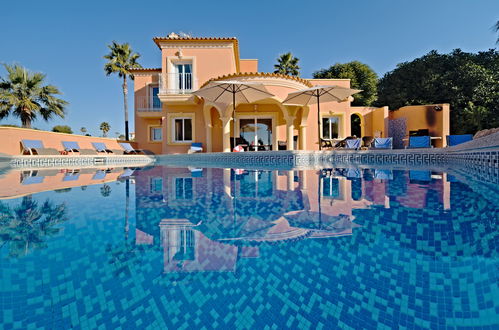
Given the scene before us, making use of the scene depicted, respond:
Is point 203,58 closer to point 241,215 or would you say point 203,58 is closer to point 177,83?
point 177,83

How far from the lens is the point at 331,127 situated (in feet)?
58.5

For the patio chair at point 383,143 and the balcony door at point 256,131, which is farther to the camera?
the balcony door at point 256,131

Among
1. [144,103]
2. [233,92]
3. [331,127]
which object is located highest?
[144,103]

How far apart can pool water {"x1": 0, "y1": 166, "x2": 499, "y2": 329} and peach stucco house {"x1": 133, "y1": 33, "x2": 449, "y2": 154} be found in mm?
10336

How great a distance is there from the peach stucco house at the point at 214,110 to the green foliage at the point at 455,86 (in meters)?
8.01

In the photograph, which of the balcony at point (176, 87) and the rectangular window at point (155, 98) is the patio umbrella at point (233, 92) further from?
the rectangular window at point (155, 98)

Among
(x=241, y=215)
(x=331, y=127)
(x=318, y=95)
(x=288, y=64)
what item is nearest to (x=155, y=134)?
(x=318, y=95)

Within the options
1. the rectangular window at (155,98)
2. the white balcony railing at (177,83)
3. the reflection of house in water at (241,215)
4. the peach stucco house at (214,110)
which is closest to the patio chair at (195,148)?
the peach stucco house at (214,110)

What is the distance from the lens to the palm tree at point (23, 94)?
17422mm

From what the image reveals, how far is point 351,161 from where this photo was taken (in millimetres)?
10625

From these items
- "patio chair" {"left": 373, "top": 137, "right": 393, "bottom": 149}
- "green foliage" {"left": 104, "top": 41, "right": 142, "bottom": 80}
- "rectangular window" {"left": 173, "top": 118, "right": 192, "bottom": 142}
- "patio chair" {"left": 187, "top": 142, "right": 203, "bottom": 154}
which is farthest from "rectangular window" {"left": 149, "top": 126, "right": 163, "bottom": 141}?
"patio chair" {"left": 373, "top": 137, "right": 393, "bottom": 149}

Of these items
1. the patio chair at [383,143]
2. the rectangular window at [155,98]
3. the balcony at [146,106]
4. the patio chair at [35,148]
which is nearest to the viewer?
the patio chair at [35,148]

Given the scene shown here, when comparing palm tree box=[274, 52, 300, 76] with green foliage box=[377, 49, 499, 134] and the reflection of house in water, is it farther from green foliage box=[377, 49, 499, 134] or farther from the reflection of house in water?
the reflection of house in water

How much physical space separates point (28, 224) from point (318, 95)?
11497 mm
